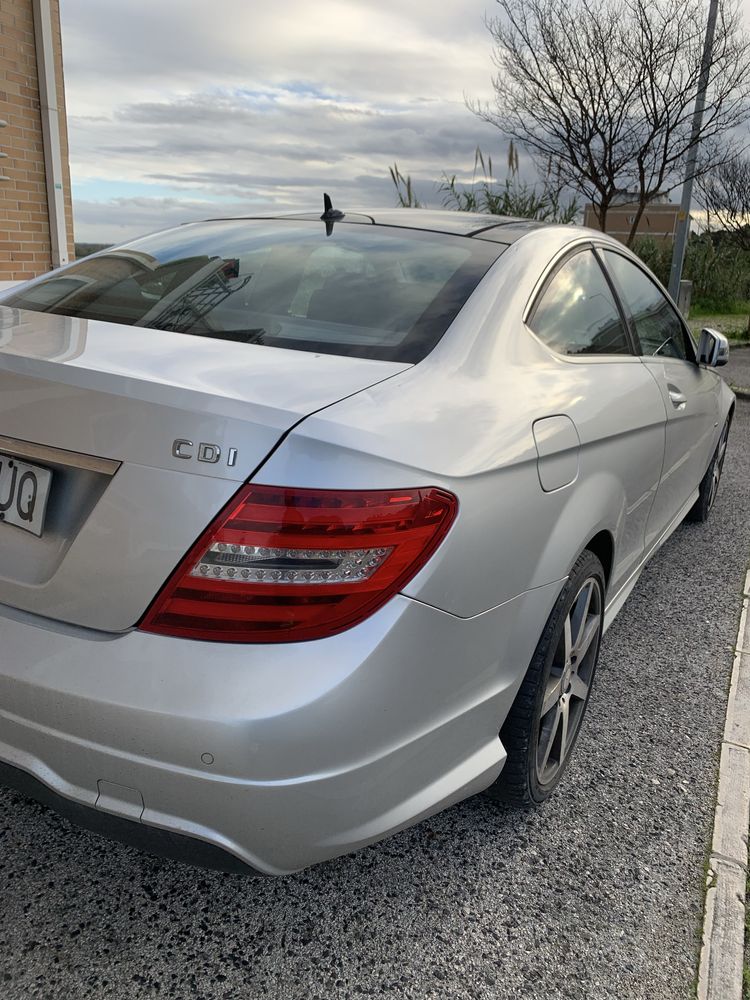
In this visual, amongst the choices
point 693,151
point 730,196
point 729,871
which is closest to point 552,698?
point 729,871

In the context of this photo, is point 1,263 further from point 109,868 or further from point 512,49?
point 512,49

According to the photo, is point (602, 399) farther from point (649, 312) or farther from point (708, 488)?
point (708, 488)

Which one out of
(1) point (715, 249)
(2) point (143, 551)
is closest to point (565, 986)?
(2) point (143, 551)

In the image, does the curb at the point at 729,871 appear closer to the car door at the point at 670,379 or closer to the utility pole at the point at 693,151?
the car door at the point at 670,379

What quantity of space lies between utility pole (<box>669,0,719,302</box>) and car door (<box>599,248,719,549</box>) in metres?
10.1

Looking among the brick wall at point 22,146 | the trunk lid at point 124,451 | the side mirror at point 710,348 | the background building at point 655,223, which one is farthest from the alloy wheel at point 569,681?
the background building at point 655,223

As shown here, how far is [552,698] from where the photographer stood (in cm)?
220

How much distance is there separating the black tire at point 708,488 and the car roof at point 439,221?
2664 mm

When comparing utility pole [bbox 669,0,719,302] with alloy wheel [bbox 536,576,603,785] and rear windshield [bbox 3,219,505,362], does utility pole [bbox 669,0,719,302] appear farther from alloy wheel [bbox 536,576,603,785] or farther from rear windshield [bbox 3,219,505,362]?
alloy wheel [bbox 536,576,603,785]

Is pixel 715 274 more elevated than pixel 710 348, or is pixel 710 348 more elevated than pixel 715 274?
pixel 715 274

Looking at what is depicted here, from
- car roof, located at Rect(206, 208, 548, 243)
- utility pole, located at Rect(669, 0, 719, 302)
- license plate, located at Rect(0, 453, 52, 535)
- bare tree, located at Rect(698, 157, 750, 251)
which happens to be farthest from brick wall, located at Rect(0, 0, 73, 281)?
bare tree, located at Rect(698, 157, 750, 251)

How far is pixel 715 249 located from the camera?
25.9 meters

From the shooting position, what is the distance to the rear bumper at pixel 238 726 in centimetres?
142

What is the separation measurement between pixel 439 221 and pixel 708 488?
304 centimetres
